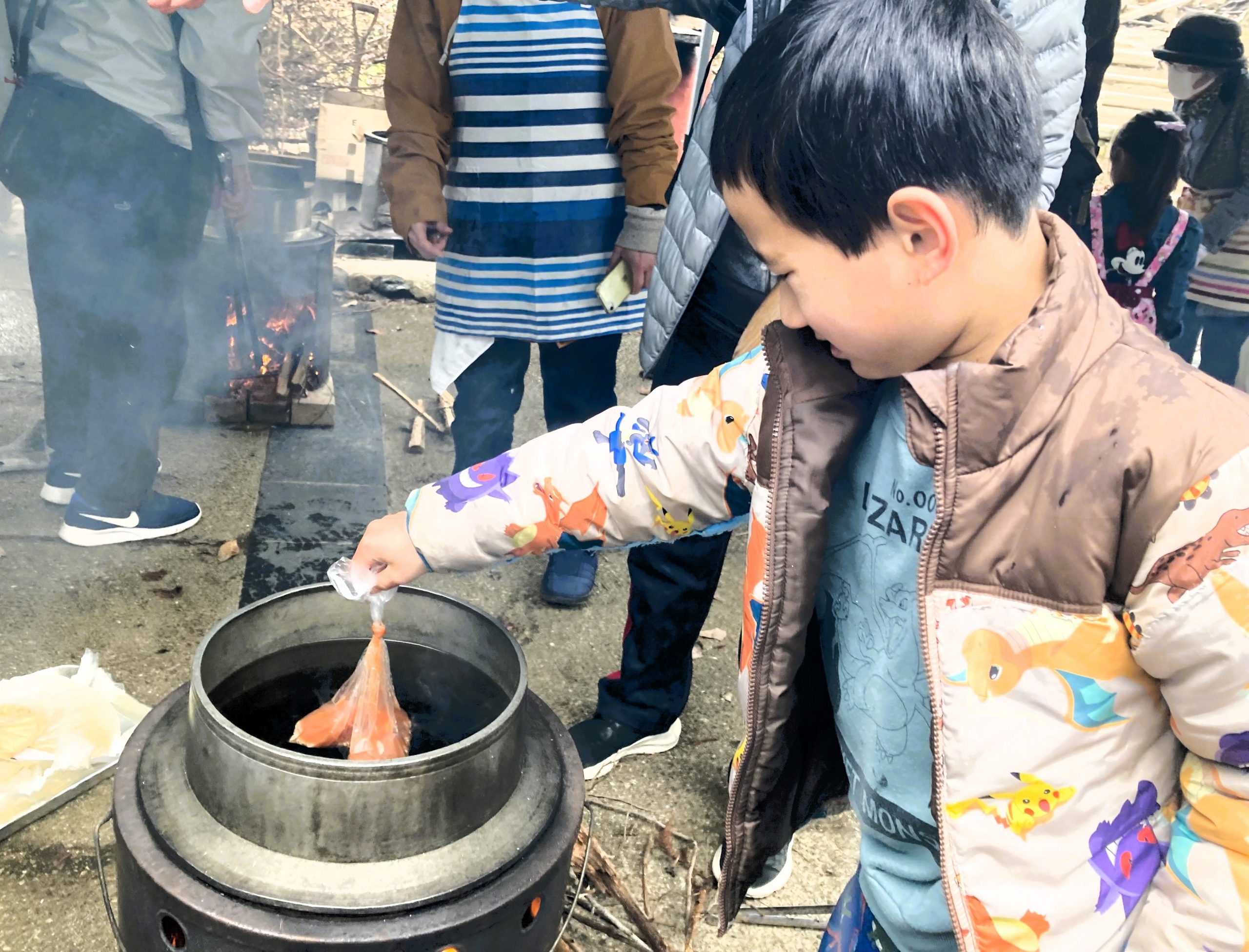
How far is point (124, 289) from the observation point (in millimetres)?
3807

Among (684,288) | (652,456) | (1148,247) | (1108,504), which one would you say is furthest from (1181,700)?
(1148,247)

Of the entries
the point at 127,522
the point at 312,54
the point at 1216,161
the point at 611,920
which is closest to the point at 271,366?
the point at 127,522

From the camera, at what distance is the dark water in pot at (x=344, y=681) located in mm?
1848

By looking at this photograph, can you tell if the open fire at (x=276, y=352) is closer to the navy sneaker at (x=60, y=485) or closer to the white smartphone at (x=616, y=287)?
the navy sneaker at (x=60, y=485)

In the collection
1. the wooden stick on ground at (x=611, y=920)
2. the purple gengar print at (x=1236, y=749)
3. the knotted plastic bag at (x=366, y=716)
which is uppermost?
the purple gengar print at (x=1236, y=749)

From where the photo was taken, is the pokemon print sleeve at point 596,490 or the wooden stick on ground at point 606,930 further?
the wooden stick on ground at point 606,930

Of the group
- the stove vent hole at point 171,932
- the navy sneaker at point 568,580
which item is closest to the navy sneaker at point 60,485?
the navy sneaker at point 568,580

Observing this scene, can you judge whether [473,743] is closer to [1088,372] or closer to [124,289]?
[1088,372]

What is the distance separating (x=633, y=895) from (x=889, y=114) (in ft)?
7.26

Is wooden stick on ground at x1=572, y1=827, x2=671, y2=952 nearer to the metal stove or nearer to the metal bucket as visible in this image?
the metal stove

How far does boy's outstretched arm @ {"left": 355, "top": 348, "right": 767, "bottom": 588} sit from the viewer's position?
1.60 m

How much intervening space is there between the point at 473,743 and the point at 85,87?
312 cm

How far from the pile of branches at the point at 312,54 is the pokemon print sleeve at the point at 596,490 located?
460 centimetres

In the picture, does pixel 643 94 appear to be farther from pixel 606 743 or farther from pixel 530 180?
pixel 606 743
